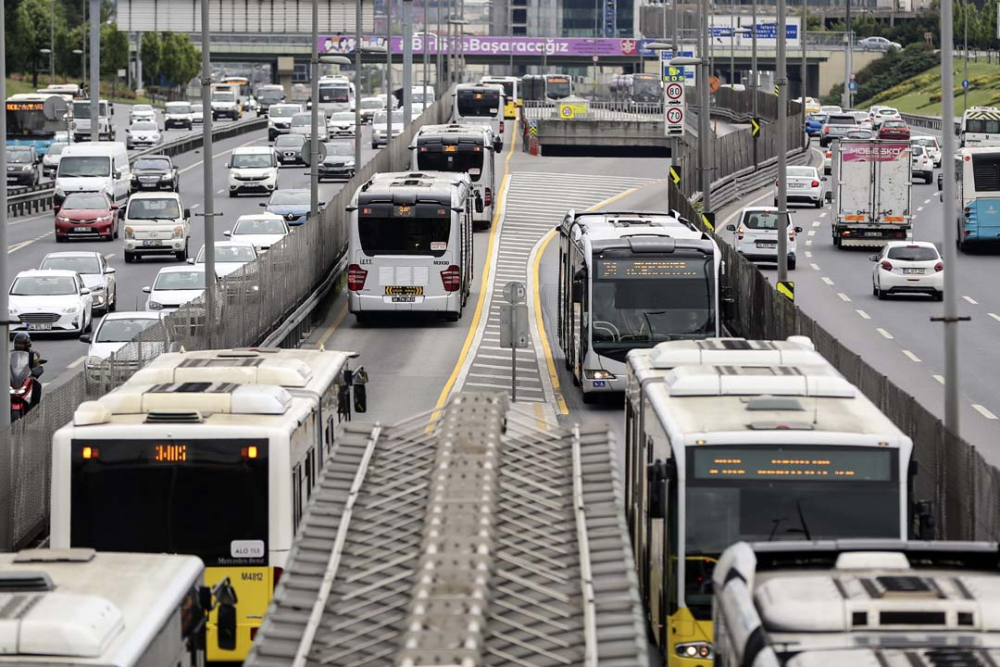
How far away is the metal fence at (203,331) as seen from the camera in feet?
61.2

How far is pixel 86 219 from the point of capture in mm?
59344

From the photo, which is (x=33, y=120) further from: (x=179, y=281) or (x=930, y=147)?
(x=179, y=281)

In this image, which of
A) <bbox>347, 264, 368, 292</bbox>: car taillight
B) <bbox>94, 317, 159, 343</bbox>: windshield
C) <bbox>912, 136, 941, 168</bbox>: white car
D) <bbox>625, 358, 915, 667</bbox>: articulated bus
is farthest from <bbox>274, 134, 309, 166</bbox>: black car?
<bbox>625, 358, 915, 667</bbox>: articulated bus

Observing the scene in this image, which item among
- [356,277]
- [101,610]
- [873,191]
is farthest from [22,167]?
[101,610]

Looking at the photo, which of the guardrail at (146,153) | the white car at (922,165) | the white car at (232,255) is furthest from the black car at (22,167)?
the white car at (922,165)

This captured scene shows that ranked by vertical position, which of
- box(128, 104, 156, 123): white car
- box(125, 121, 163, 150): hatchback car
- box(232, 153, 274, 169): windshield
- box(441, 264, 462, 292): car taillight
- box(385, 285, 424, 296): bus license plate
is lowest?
box(385, 285, 424, 296): bus license plate

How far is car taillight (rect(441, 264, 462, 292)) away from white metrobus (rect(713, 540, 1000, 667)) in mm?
30537

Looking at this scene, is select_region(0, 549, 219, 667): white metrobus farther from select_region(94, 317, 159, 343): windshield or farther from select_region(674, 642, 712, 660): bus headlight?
select_region(94, 317, 159, 343): windshield

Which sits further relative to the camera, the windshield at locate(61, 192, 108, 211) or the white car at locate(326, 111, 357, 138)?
the white car at locate(326, 111, 357, 138)

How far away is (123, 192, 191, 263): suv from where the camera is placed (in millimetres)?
53656

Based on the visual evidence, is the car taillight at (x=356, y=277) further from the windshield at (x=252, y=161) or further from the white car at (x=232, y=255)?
the windshield at (x=252, y=161)

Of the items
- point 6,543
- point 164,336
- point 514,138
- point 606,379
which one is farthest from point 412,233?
point 514,138

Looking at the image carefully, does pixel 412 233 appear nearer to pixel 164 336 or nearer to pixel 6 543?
pixel 164 336

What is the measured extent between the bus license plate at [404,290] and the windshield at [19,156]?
1633 inches
